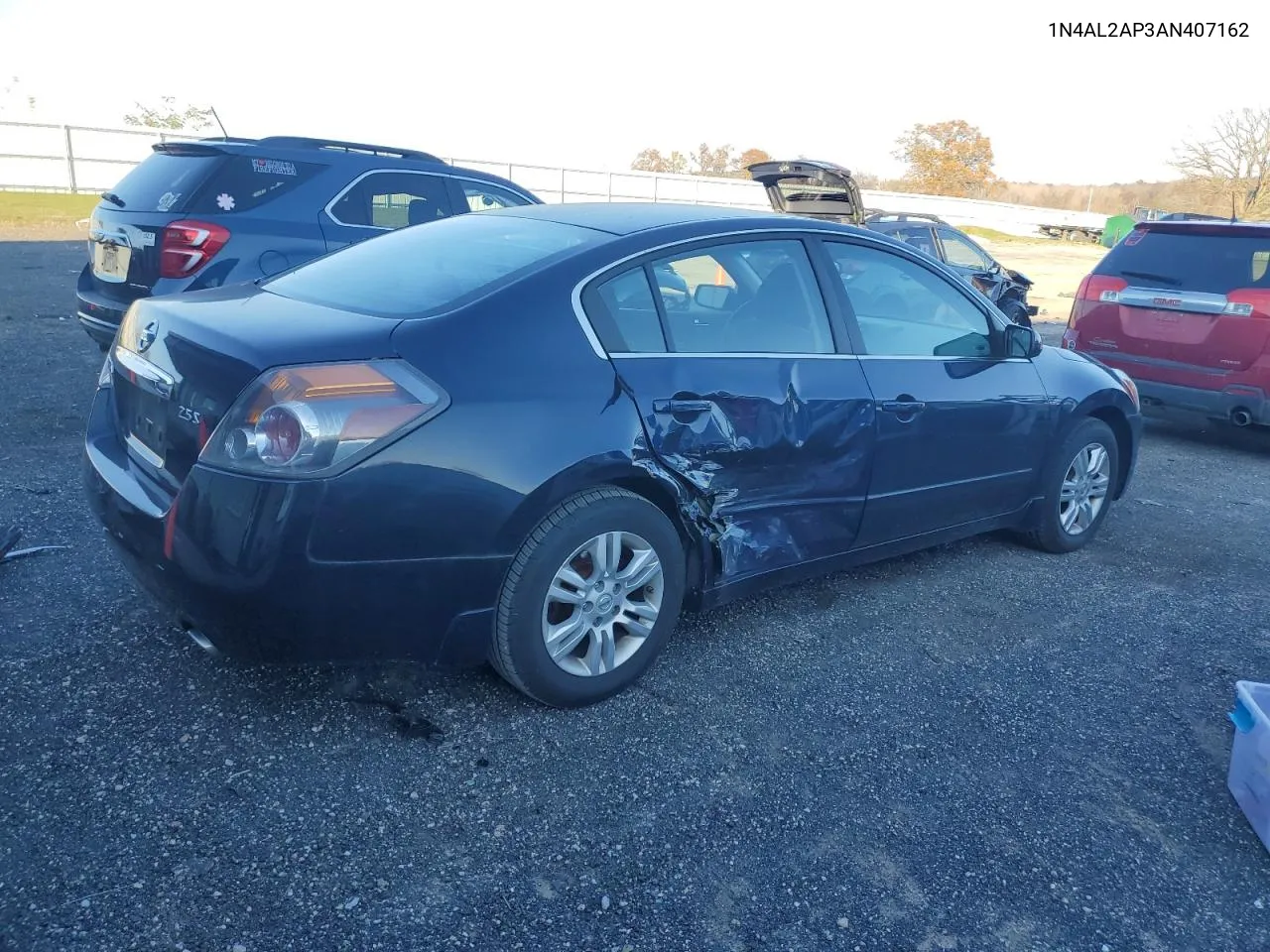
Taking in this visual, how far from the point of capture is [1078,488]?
496cm

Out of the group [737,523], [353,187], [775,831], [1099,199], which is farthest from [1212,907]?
[1099,199]

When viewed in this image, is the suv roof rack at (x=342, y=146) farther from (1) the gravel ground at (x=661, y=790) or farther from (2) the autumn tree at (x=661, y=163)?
(2) the autumn tree at (x=661, y=163)

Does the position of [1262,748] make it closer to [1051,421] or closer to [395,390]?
[1051,421]

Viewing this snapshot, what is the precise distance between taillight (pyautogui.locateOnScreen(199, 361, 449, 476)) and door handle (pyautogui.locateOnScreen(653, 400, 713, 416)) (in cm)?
79

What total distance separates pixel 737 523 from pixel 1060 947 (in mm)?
1601

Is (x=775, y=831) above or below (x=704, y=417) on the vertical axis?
below

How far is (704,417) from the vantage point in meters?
3.27

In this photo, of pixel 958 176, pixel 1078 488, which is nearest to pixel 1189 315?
pixel 1078 488

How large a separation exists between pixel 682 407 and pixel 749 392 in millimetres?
304

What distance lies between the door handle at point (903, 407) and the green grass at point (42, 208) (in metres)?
20.6

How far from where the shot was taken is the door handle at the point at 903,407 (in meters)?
3.83

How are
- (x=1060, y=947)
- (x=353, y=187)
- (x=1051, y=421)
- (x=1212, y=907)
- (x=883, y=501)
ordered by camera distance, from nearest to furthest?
(x=1060, y=947) → (x=1212, y=907) → (x=883, y=501) → (x=1051, y=421) → (x=353, y=187)

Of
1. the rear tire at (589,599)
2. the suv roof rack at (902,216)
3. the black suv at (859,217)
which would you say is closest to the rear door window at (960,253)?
the black suv at (859,217)

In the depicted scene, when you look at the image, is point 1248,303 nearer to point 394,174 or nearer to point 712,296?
point 712,296
